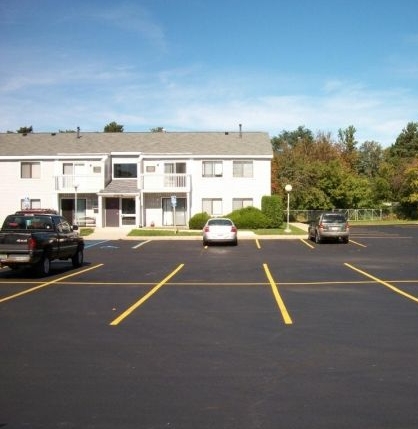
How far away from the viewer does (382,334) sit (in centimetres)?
874

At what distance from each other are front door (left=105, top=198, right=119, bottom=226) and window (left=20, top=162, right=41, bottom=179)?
5.87 m

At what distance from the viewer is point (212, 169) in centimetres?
4238

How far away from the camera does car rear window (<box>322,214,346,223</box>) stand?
101ft

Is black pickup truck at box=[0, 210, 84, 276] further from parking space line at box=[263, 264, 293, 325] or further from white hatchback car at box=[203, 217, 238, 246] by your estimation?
white hatchback car at box=[203, 217, 238, 246]

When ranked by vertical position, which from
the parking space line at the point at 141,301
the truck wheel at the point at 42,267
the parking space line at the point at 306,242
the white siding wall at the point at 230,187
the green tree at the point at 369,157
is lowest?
the parking space line at the point at 306,242

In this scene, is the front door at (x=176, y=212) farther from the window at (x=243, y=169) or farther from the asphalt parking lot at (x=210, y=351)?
the asphalt parking lot at (x=210, y=351)

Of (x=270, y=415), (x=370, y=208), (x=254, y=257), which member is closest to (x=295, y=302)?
(x=270, y=415)

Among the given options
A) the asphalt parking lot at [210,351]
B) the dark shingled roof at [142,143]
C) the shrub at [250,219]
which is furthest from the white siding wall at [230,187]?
the asphalt parking lot at [210,351]

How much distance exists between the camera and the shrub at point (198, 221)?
129 ft

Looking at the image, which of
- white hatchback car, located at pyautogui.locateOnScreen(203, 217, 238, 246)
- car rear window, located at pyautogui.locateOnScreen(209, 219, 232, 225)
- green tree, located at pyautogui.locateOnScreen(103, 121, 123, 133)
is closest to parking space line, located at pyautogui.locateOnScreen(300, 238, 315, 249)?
white hatchback car, located at pyautogui.locateOnScreen(203, 217, 238, 246)

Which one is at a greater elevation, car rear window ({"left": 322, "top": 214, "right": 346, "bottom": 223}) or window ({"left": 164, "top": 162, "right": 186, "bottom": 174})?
→ window ({"left": 164, "top": 162, "right": 186, "bottom": 174})

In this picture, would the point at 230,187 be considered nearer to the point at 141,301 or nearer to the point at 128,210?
the point at 128,210

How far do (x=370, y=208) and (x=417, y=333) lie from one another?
61.9 metres

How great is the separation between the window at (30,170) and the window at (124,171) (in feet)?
18.5
